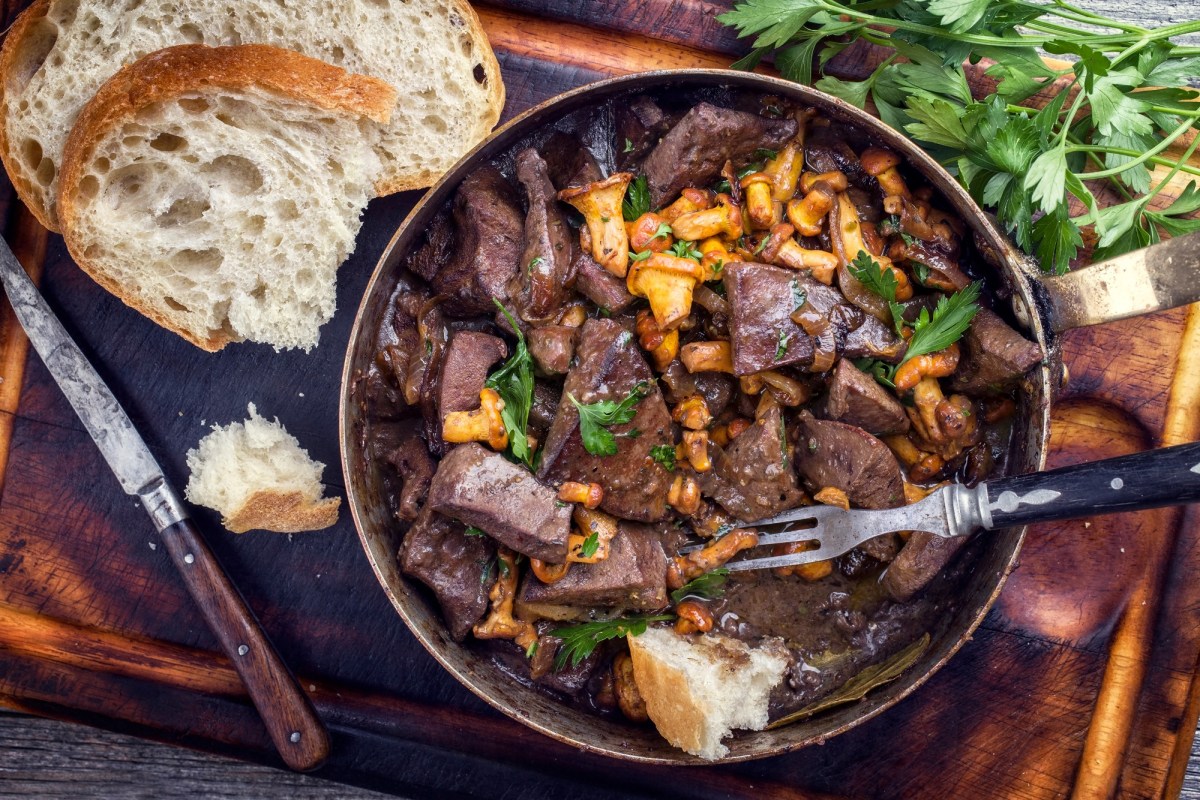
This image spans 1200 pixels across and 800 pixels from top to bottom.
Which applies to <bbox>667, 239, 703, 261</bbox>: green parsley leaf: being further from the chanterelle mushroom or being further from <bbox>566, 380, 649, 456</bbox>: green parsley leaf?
<bbox>566, 380, 649, 456</bbox>: green parsley leaf

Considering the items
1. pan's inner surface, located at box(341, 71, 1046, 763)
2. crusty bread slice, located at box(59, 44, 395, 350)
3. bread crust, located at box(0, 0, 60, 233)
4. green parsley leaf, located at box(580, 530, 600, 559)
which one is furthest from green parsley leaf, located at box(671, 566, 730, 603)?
bread crust, located at box(0, 0, 60, 233)

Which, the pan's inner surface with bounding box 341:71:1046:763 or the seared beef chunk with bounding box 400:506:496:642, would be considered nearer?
the pan's inner surface with bounding box 341:71:1046:763

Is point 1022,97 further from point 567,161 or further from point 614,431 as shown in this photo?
point 614,431

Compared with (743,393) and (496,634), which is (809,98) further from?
(496,634)

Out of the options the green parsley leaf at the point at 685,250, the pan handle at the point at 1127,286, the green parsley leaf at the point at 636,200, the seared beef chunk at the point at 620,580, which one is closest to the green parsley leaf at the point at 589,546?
the seared beef chunk at the point at 620,580

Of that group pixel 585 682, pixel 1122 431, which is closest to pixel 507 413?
pixel 585 682

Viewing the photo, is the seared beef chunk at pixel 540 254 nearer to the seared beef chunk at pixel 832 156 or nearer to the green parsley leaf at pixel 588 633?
the seared beef chunk at pixel 832 156

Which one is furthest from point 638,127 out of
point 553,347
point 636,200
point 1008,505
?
point 1008,505
